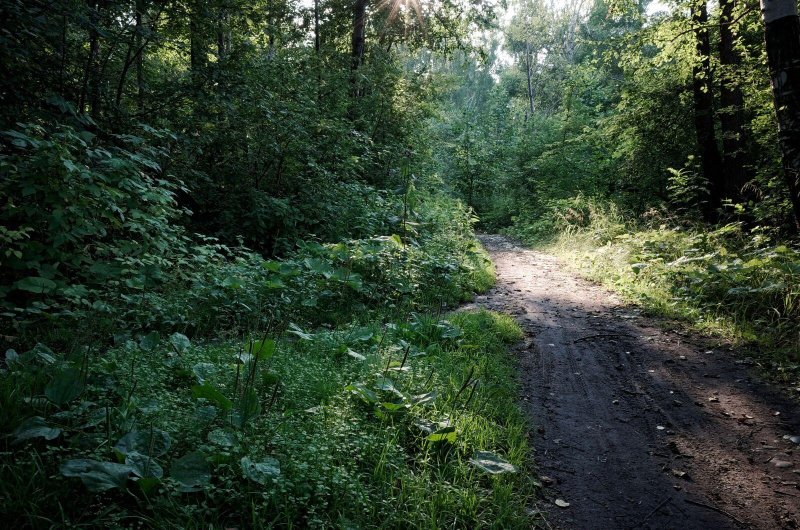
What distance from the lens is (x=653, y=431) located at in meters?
3.87

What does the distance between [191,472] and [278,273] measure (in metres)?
4.27

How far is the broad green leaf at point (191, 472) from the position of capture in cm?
220

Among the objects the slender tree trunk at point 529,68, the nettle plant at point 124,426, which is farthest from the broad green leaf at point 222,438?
the slender tree trunk at point 529,68

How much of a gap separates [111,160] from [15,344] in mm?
2280

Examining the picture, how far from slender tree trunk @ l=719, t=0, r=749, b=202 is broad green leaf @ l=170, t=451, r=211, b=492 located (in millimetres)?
11187

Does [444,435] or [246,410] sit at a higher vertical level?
[246,410]

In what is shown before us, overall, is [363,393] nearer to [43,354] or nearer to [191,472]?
[191,472]

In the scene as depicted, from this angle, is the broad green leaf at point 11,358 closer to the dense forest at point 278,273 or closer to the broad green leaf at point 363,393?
the dense forest at point 278,273

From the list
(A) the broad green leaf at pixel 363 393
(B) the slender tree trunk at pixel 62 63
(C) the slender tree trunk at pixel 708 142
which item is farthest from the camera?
(C) the slender tree trunk at pixel 708 142

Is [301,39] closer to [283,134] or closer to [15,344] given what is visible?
[283,134]

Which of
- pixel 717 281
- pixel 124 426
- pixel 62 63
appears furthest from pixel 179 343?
pixel 717 281

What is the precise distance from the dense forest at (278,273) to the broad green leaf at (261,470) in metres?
0.03

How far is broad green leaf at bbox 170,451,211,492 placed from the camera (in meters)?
2.20

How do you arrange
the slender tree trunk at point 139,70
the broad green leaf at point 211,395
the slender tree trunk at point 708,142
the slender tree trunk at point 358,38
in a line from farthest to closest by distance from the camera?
the slender tree trunk at point 358,38
the slender tree trunk at point 708,142
the slender tree trunk at point 139,70
the broad green leaf at point 211,395
